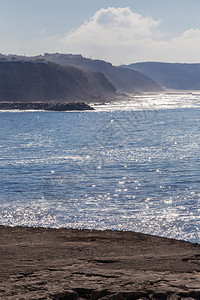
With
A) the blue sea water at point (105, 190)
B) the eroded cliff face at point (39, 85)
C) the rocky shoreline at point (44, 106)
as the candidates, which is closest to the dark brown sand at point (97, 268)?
the blue sea water at point (105, 190)

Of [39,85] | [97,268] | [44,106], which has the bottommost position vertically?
[97,268]

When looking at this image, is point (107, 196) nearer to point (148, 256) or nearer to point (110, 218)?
point (110, 218)

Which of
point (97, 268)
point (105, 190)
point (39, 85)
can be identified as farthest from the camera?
point (39, 85)

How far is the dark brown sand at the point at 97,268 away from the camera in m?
9.77

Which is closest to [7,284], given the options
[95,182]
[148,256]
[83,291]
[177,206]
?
[83,291]

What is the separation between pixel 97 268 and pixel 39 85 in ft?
580

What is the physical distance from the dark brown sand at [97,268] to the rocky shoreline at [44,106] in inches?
5443

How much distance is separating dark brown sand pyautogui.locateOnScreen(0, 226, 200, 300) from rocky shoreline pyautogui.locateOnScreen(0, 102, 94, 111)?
138263 mm

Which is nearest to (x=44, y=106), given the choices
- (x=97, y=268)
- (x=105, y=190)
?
(x=105, y=190)

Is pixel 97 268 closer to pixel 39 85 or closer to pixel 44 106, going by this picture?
pixel 44 106

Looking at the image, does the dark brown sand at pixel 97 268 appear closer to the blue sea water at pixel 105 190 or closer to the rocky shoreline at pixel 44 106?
the blue sea water at pixel 105 190

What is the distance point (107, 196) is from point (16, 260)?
14.1 meters

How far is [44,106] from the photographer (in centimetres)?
15762

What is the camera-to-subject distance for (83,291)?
32.6 ft
